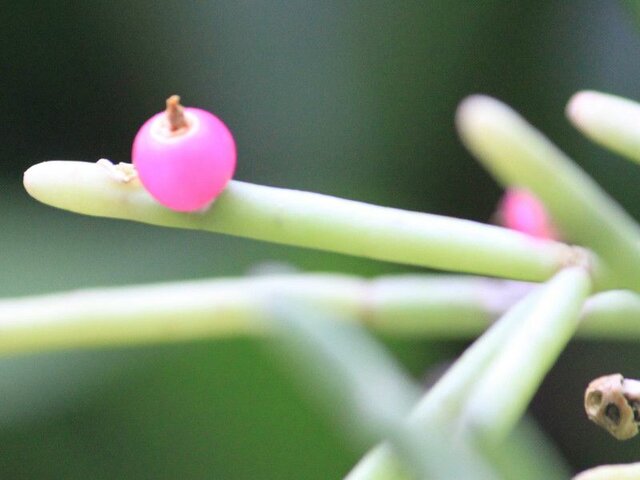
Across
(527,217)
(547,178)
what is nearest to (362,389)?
(547,178)

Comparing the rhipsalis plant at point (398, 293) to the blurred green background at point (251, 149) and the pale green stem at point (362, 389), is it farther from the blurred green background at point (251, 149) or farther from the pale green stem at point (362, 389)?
the blurred green background at point (251, 149)

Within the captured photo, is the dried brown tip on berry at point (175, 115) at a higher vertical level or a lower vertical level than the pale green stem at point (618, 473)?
higher

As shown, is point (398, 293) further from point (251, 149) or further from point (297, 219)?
point (251, 149)

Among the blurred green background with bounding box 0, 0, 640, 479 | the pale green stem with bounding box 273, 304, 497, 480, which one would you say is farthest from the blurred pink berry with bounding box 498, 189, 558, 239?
the pale green stem with bounding box 273, 304, 497, 480

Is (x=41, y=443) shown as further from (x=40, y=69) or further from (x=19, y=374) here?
(x=40, y=69)

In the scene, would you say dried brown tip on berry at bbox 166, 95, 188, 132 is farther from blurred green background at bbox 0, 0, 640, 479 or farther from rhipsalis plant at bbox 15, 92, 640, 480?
blurred green background at bbox 0, 0, 640, 479

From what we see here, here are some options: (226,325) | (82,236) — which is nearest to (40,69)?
(82,236)

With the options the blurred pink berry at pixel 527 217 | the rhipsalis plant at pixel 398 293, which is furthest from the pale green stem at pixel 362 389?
the blurred pink berry at pixel 527 217
